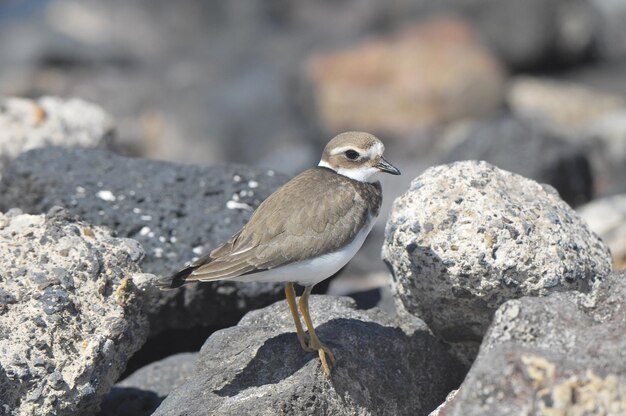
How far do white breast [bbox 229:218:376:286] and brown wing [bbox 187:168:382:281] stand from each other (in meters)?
0.04

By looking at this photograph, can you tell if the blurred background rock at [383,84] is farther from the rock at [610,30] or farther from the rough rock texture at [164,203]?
the rough rock texture at [164,203]

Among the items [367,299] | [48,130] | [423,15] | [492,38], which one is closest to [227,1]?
[423,15]

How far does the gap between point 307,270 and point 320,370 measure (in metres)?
0.74

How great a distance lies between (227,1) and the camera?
33062 mm

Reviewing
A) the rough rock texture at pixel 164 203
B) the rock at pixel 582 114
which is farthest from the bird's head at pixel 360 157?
the rock at pixel 582 114

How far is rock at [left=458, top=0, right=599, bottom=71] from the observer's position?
2456 centimetres

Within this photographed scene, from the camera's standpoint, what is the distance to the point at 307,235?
7270mm

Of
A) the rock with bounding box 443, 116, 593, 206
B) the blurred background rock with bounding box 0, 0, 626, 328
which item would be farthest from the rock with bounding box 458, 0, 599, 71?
the rock with bounding box 443, 116, 593, 206

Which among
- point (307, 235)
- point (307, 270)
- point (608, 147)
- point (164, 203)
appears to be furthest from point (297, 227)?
point (608, 147)

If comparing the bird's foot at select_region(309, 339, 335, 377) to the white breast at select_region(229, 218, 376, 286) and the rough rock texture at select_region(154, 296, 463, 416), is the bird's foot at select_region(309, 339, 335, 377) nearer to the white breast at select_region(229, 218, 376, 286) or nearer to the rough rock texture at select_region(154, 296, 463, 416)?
the rough rock texture at select_region(154, 296, 463, 416)

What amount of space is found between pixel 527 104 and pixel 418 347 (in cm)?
1543

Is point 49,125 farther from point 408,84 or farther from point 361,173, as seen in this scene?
point 408,84

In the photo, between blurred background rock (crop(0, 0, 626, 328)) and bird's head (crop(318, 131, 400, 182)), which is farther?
blurred background rock (crop(0, 0, 626, 328))

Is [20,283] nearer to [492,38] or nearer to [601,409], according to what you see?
[601,409]
